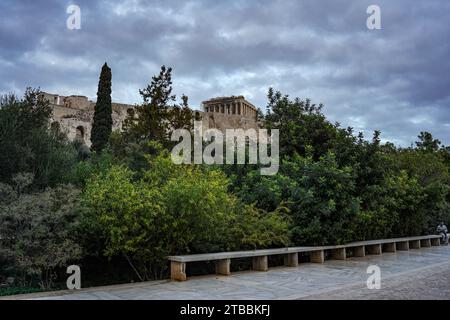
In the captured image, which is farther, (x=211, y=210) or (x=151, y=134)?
(x=151, y=134)

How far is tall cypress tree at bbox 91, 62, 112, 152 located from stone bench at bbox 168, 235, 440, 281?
1801 cm

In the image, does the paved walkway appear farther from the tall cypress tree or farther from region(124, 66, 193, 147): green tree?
the tall cypress tree

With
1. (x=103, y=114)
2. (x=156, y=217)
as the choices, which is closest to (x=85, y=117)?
(x=103, y=114)

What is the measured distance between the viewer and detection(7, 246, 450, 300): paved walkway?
636cm

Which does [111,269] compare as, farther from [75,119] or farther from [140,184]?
[75,119]

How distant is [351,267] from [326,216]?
1598mm

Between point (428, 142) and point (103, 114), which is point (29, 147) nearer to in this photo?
point (103, 114)

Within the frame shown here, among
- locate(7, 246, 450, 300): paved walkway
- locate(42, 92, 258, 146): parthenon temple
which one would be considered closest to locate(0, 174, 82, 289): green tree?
locate(7, 246, 450, 300): paved walkway

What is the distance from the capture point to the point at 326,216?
11.2m

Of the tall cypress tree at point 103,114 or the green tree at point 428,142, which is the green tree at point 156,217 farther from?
the green tree at point 428,142

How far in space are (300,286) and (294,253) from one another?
2.91m

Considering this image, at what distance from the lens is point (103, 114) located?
27.2m
